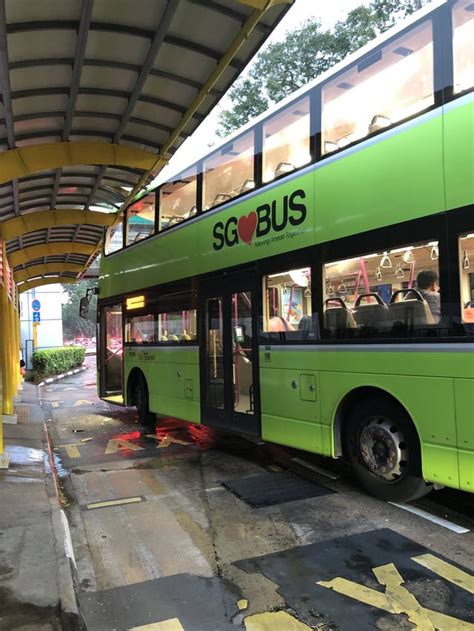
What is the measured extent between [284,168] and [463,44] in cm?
224

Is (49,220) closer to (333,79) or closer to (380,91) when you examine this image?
(333,79)

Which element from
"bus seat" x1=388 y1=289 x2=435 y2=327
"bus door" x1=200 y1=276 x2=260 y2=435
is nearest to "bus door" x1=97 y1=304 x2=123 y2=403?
"bus door" x1=200 y1=276 x2=260 y2=435

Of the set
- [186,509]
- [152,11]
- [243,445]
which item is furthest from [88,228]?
[186,509]

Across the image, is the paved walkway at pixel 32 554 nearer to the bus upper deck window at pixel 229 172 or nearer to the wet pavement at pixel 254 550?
the wet pavement at pixel 254 550

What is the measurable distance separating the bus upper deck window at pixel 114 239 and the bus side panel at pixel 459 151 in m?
7.42

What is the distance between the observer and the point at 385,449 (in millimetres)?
4871

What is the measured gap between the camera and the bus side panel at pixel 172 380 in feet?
25.7

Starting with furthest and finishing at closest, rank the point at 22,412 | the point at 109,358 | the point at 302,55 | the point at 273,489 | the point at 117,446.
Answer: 1. the point at 302,55
2. the point at 109,358
3. the point at 22,412
4. the point at 117,446
5. the point at 273,489

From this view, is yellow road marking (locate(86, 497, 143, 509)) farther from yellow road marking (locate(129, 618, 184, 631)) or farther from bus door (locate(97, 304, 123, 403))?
bus door (locate(97, 304, 123, 403))

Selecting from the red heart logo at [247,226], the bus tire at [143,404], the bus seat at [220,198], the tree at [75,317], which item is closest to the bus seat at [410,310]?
the red heart logo at [247,226]

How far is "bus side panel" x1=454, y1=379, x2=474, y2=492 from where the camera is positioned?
4020mm

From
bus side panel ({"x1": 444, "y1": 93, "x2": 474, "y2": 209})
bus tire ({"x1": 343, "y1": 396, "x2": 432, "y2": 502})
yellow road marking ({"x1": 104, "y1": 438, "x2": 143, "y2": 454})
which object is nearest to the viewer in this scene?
bus side panel ({"x1": 444, "y1": 93, "x2": 474, "y2": 209})

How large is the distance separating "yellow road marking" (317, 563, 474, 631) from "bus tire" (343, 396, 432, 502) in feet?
3.66

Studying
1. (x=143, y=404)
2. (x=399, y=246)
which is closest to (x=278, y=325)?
(x=399, y=246)
